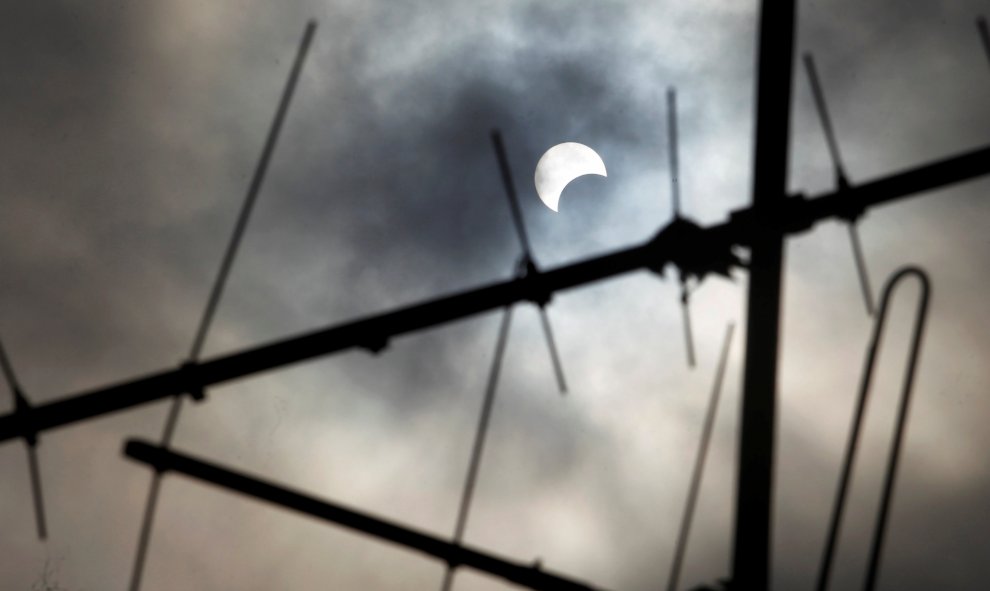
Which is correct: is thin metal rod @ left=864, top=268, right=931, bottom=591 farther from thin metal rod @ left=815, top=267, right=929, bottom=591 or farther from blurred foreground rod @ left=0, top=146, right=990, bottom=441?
blurred foreground rod @ left=0, top=146, right=990, bottom=441

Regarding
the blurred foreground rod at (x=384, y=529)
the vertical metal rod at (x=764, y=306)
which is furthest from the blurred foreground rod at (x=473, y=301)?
the blurred foreground rod at (x=384, y=529)

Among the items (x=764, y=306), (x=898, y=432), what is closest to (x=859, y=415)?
(x=898, y=432)

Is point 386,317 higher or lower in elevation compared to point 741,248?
lower

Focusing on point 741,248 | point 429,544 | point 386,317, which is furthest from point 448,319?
point 741,248

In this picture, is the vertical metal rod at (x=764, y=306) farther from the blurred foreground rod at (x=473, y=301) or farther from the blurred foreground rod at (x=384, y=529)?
the blurred foreground rod at (x=384, y=529)

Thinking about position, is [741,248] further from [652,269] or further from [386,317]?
[386,317]

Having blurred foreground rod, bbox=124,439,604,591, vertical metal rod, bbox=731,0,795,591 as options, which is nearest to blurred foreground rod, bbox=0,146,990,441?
vertical metal rod, bbox=731,0,795,591

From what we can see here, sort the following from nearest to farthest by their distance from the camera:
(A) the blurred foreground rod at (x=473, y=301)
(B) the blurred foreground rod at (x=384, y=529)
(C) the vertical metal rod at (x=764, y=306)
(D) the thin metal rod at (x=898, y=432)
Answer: (D) the thin metal rod at (x=898, y=432)
(C) the vertical metal rod at (x=764, y=306)
(B) the blurred foreground rod at (x=384, y=529)
(A) the blurred foreground rod at (x=473, y=301)
